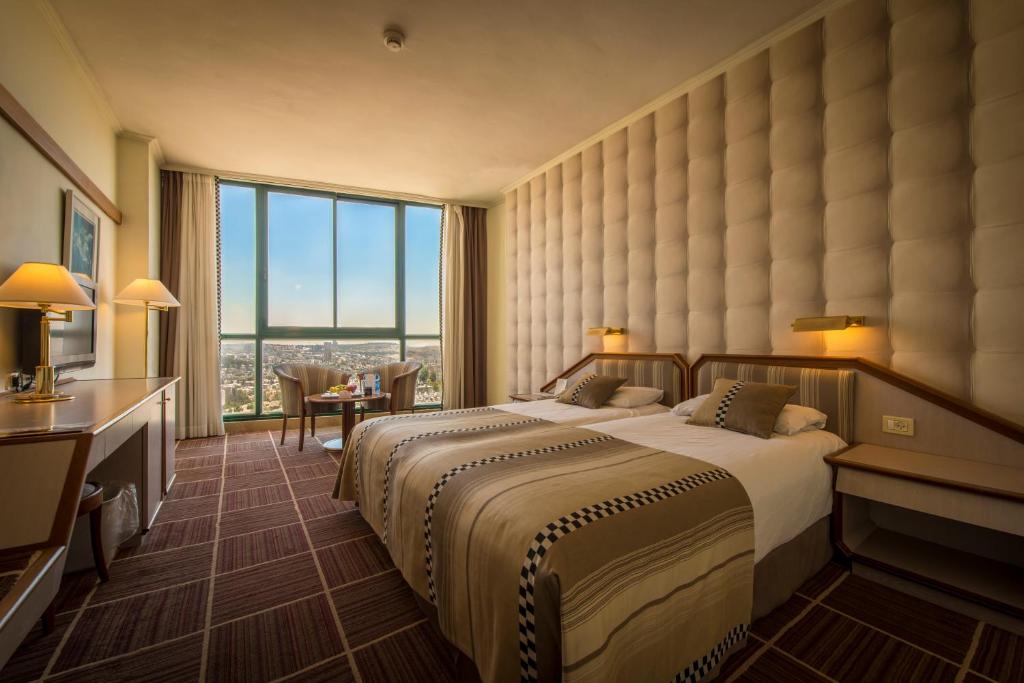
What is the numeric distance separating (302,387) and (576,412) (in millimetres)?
2995

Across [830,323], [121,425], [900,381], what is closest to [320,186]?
[121,425]

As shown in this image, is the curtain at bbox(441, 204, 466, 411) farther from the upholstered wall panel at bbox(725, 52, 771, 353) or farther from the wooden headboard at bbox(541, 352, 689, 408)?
the upholstered wall panel at bbox(725, 52, 771, 353)

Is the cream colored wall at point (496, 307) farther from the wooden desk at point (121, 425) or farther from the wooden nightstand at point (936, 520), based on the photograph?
the wooden nightstand at point (936, 520)

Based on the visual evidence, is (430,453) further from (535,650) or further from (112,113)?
(112,113)

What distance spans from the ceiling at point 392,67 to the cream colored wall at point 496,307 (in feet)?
5.43

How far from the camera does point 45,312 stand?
2.16m

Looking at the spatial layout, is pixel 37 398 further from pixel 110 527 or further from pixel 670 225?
pixel 670 225

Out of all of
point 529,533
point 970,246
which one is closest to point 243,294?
point 529,533

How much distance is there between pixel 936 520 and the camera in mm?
2273

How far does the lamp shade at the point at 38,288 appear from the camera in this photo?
6.36 ft

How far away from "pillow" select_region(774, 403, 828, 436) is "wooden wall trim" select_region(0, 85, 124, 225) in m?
4.13

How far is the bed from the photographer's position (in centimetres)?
118

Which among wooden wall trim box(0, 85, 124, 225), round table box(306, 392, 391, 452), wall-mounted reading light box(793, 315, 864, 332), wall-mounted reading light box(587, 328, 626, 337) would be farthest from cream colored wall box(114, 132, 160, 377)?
wall-mounted reading light box(793, 315, 864, 332)

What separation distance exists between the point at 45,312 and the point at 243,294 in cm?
335
